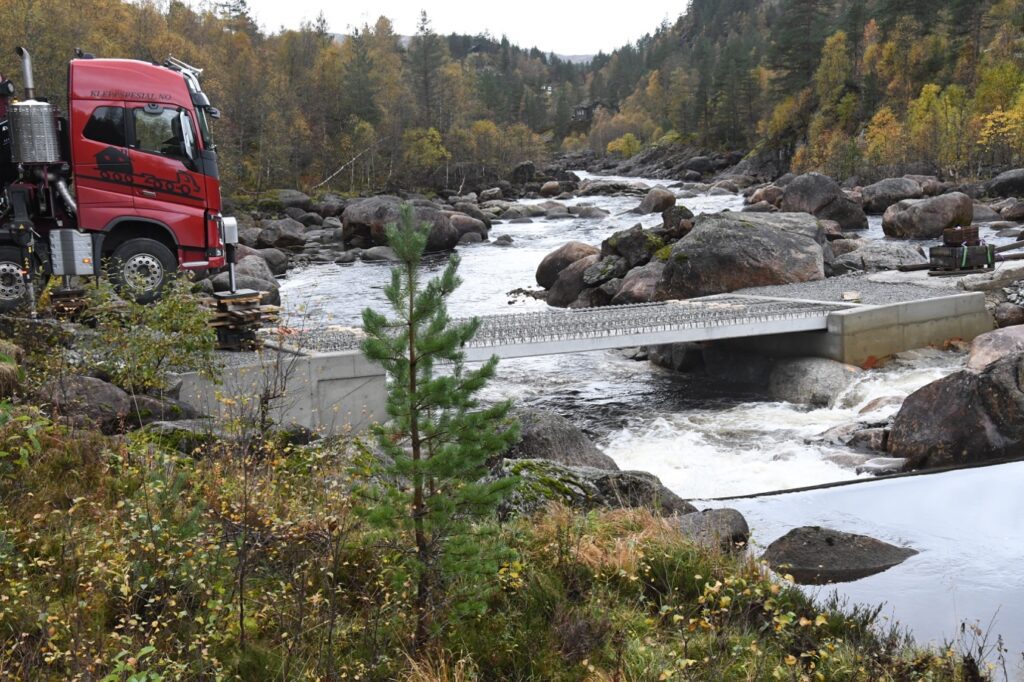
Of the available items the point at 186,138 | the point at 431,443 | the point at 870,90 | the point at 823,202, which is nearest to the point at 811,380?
the point at 186,138

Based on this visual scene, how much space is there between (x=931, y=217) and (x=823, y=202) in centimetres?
524

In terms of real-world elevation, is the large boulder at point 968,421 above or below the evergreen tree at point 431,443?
below

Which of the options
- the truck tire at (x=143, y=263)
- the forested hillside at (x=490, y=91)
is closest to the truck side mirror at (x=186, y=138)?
the truck tire at (x=143, y=263)

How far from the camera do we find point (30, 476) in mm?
6219

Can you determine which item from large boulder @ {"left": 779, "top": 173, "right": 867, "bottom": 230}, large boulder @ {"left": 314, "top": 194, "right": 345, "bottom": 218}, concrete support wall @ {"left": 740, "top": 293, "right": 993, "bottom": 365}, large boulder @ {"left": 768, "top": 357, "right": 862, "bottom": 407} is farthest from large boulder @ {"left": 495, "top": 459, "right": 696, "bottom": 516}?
large boulder @ {"left": 314, "top": 194, "right": 345, "bottom": 218}

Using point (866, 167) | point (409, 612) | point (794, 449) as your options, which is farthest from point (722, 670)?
point (866, 167)

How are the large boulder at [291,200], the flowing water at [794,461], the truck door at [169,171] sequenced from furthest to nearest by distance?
the large boulder at [291,200]
the truck door at [169,171]
the flowing water at [794,461]

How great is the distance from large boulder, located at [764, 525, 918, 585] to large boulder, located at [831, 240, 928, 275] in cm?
1665

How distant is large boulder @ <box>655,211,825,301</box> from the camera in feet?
68.0

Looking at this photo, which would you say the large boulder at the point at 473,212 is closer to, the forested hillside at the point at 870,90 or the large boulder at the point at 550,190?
the large boulder at the point at 550,190

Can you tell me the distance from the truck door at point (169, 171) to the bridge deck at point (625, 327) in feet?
7.64

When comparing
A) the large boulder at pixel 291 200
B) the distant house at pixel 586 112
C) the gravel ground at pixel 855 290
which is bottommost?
the gravel ground at pixel 855 290

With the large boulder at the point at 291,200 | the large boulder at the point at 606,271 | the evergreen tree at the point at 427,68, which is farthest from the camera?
the evergreen tree at the point at 427,68

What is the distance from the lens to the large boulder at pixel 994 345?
14.3 m
